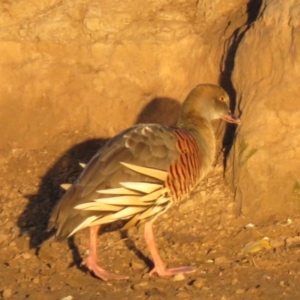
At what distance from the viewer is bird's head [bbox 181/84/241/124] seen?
8.34 meters

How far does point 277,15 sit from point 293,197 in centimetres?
172

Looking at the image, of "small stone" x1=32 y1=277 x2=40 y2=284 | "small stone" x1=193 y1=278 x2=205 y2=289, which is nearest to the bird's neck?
"small stone" x1=193 y1=278 x2=205 y2=289

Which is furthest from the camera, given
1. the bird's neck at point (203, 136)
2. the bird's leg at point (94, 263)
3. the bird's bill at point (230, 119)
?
the bird's bill at point (230, 119)

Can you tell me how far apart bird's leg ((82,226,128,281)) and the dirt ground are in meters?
0.06

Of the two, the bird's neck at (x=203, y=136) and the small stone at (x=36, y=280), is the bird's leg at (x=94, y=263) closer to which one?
the small stone at (x=36, y=280)

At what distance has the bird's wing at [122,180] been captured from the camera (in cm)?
732

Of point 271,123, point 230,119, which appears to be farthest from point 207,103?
point 271,123

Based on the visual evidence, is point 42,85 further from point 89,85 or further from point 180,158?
point 180,158

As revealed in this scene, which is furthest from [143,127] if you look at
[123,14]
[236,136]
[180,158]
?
[123,14]

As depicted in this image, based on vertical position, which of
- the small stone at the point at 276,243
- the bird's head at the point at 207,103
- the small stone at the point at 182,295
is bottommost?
the small stone at the point at 182,295

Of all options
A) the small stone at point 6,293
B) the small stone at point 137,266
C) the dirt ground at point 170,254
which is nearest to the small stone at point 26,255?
the dirt ground at point 170,254

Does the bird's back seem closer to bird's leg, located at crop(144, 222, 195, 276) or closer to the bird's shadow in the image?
bird's leg, located at crop(144, 222, 195, 276)

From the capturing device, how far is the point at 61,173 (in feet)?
31.7

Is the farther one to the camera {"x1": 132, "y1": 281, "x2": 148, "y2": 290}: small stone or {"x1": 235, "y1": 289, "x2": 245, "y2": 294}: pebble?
{"x1": 132, "y1": 281, "x2": 148, "y2": 290}: small stone
